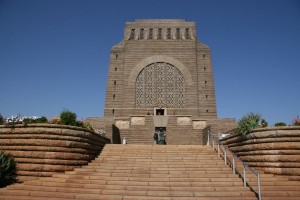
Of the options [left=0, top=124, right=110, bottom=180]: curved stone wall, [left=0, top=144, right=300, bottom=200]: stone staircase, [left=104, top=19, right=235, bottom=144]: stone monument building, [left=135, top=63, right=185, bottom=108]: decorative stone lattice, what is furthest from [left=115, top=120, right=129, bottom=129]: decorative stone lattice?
[left=0, top=124, right=110, bottom=180]: curved stone wall

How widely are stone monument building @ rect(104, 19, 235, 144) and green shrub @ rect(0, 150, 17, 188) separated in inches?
761

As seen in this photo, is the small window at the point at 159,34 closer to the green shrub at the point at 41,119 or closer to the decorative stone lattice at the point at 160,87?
the decorative stone lattice at the point at 160,87

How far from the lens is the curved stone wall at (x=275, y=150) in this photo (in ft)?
31.7

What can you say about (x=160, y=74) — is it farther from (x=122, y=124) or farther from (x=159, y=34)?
(x=122, y=124)

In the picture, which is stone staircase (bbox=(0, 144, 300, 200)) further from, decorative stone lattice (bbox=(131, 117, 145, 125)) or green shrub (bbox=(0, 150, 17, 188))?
decorative stone lattice (bbox=(131, 117, 145, 125))

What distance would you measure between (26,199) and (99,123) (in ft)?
57.2

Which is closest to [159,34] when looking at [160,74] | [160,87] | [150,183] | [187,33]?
[187,33]

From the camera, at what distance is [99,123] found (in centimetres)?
2527

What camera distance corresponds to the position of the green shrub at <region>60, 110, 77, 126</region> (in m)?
11.8

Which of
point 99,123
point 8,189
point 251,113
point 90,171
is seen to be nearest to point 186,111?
point 99,123

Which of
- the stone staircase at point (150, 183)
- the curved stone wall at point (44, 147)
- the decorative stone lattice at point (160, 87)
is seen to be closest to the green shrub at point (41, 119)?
the curved stone wall at point (44, 147)

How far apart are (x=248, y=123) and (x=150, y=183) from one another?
18.5 feet

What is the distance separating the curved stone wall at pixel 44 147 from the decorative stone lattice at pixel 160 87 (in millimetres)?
18960

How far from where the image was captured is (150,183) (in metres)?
8.93
